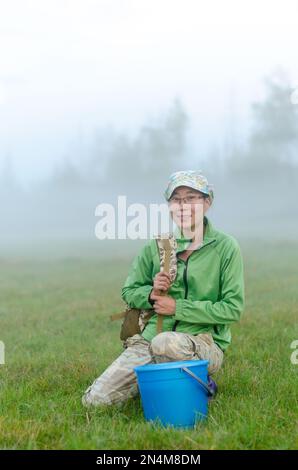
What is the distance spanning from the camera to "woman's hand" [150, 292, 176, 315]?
523 centimetres

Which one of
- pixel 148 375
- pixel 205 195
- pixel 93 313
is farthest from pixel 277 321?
pixel 148 375

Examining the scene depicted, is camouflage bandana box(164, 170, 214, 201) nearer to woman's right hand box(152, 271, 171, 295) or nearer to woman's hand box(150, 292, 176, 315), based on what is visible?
woman's right hand box(152, 271, 171, 295)

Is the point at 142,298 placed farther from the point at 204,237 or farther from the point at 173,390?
the point at 173,390

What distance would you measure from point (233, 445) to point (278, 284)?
11.1 meters

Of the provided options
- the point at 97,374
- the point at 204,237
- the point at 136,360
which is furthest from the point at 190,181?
the point at 97,374

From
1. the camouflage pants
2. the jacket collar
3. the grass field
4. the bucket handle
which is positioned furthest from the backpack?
the bucket handle

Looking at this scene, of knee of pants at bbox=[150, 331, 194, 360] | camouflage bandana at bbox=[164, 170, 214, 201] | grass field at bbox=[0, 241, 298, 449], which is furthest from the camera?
camouflage bandana at bbox=[164, 170, 214, 201]

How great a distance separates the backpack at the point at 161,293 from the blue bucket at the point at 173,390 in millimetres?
681

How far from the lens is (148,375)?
186 inches

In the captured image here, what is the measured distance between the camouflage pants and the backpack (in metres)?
0.14

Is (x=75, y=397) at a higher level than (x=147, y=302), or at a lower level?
lower

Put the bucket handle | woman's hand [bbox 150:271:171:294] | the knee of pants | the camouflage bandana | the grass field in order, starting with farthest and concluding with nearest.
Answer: the camouflage bandana < woman's hand [bbox 150:271:171:294] < the knee of pants < the bucket handle < the grass field

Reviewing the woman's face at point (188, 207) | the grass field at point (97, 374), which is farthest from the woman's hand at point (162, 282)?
the grass field at point (97, 374)
